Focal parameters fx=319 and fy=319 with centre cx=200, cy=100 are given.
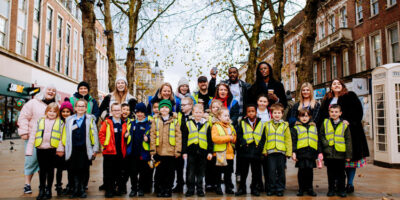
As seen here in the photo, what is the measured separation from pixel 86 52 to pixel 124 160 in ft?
20.1

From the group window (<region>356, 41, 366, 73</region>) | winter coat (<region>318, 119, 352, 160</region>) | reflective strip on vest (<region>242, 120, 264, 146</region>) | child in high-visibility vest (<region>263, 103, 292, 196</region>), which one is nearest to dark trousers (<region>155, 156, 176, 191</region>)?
reflective strip on vest (<region>242, 120, 264, 146</region>)

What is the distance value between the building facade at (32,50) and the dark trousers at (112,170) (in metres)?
11.2

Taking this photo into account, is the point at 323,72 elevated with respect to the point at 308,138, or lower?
elevated

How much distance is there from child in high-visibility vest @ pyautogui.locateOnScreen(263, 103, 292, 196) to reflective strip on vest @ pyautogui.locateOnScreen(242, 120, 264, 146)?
15 cm

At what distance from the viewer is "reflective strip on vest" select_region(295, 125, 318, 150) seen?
538 centimetres

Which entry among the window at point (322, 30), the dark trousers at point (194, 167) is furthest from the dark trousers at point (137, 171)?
the window at point (322, 30)

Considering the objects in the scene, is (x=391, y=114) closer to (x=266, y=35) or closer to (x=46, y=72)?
(x=266, y=35)

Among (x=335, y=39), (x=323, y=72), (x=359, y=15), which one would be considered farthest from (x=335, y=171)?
(x=323, y=72)

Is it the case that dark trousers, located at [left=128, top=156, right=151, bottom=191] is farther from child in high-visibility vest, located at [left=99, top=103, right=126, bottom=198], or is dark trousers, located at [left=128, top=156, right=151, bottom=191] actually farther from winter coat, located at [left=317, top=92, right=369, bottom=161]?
winter coat, located at [left=317, top=92, right=369, bottom=161]

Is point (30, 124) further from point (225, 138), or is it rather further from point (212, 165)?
point (225, 138)

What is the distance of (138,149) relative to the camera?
218 inches

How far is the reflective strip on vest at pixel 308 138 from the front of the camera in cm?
538

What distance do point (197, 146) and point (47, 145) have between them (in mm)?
2462

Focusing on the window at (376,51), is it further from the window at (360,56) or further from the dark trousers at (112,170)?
the dark trousers at (112,170)
